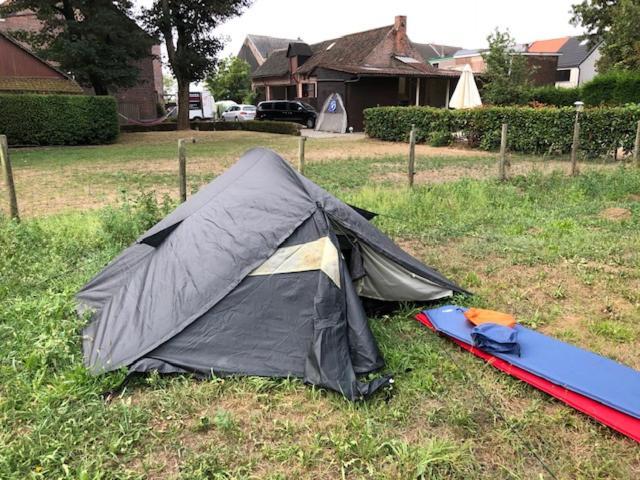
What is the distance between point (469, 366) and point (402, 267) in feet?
2.90

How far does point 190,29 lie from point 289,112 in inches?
255

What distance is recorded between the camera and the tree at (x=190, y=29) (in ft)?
72.4

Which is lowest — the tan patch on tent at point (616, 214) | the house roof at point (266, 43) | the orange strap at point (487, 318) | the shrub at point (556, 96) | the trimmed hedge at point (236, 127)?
the orange strap at point (487, 318)

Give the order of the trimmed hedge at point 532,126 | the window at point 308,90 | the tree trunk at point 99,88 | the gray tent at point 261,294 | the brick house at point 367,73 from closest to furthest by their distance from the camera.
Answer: the gray tent at point 261,294 < the trimmed hedge at point 532,126 < the tree trunk at point 99,88 < the brick house at point 367,73 < the window at point 308,90

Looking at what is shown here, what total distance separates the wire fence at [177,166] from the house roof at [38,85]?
3.16 m

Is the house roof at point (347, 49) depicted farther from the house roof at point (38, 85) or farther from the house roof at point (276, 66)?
the house roof at point (38, 85)

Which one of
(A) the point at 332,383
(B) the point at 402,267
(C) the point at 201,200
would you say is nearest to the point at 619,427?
(A) the point at 332,383

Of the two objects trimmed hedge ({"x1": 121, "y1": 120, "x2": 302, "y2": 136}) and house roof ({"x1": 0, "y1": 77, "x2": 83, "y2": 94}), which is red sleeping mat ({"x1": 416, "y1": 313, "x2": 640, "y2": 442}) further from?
trimmed hedge ({"x1": 121, "y1": 120, "x2": 302, "y2": 136})

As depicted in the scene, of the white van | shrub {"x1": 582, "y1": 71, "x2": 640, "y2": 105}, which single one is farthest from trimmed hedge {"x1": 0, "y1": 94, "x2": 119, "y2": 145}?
the white van

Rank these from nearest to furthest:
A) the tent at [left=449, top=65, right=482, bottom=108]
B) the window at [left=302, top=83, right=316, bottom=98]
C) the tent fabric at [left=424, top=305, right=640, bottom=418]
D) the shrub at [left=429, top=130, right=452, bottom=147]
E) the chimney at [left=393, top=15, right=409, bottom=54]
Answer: the tent fabric at [left=424, top=305, right=640, bottom=418] < the shrub at [left=429, top=130, right=452, bottom=147] < the tent at [left=449, top=65, right=482, bottom=108] < the chimney at [left=393, top=15, right=409, bottom=54] < the window at [left=302, top=83, right=316, bottom=98]

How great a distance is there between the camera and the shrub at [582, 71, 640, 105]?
18328 millimetres

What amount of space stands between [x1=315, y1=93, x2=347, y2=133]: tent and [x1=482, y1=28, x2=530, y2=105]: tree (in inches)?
264

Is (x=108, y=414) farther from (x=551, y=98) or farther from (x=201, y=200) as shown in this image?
(x=551, y=98)

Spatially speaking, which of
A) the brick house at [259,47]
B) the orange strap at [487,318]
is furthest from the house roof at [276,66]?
the orange strap at [487,318]
